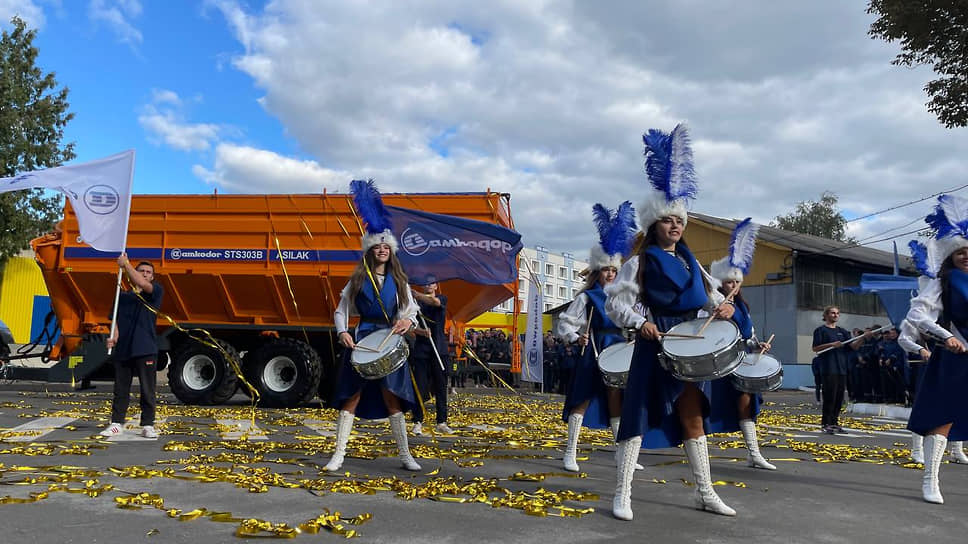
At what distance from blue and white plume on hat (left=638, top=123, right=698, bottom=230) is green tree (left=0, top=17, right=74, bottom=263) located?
2640cm

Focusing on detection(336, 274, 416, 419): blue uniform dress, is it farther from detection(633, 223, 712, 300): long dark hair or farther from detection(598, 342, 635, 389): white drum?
detection(633, 223, 712, 300): long dark hair

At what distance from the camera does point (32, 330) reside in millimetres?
27516

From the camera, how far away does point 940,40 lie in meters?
17.0

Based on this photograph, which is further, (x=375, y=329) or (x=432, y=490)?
(x=375, y=329)

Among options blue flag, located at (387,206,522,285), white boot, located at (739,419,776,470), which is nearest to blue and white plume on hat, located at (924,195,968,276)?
white boot, located at (739,419,776,470)

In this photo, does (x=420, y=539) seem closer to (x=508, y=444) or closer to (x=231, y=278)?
(x=508, y=444)

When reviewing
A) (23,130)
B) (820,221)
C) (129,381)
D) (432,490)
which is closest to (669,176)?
(432,490)

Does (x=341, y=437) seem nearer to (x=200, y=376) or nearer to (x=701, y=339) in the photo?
(x=701, y=339)

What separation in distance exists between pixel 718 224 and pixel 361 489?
109 feet

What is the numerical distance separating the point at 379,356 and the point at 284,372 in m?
6.77

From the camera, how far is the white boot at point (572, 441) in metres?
6.34

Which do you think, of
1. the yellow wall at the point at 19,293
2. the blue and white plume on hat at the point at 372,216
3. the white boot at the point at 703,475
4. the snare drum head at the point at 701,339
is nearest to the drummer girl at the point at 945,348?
the white boot at the point at 703,475

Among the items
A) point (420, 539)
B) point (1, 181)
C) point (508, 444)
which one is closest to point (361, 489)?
point (420, 539)

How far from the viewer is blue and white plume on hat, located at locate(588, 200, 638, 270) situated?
7.02 m
